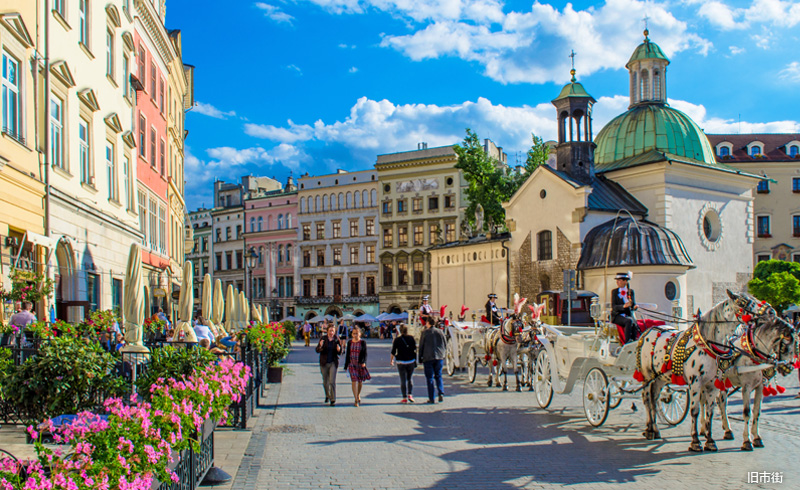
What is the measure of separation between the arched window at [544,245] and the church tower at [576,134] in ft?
11.5

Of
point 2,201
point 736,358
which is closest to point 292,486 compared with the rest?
point 736,358

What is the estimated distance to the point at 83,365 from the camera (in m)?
7.92

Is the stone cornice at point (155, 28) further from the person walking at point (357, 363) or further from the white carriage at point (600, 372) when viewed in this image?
the white carriage at point (600, 372)

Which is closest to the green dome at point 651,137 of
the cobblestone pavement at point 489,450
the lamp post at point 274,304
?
the cobblestone pavement at point 489,450

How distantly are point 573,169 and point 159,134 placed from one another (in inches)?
844

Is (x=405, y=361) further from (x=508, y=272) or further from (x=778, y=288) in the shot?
(x=778, y=288)

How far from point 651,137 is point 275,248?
4882 centimetres

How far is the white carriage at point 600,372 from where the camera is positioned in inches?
440

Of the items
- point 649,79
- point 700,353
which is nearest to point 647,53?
point 649,79

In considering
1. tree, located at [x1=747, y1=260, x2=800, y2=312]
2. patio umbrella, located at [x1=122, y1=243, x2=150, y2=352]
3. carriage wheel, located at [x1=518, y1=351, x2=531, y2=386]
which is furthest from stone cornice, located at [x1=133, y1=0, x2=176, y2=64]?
tree, located at [x1=747, y1=260, x2=800, y2=312]

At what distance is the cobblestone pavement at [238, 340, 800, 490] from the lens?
26.7 feet

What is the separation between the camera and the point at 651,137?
40.7 metres

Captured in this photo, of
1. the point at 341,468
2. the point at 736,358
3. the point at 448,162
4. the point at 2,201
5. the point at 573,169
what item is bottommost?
the point at 341,468

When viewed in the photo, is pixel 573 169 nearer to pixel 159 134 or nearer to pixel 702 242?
pixel 702 242
